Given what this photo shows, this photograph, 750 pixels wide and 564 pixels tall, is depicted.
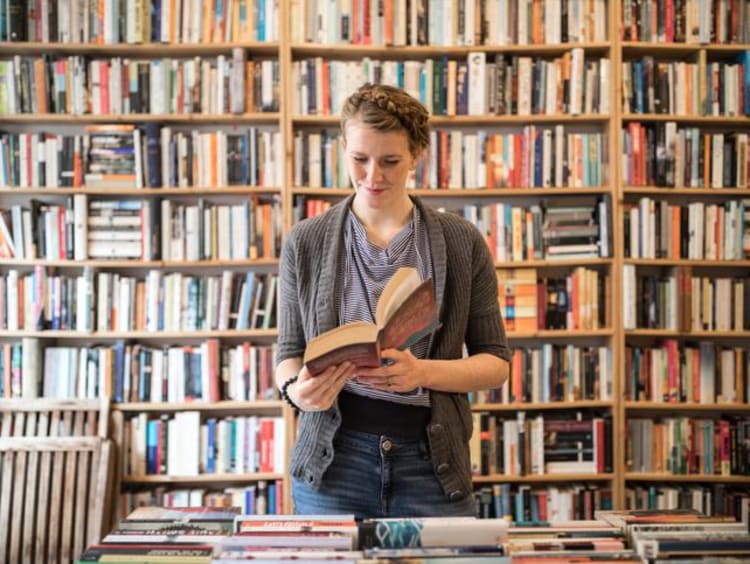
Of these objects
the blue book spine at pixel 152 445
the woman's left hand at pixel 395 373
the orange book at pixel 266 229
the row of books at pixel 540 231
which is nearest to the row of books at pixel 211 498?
the blue book spine at pixel 152 445

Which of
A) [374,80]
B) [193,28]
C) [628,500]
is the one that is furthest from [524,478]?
[193,28]

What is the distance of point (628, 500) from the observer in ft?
11.1

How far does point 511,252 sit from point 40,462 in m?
2.14

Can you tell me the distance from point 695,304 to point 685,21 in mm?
1223

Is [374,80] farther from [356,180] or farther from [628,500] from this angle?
[628,500]

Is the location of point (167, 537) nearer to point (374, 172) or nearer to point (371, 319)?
point (371, 319)

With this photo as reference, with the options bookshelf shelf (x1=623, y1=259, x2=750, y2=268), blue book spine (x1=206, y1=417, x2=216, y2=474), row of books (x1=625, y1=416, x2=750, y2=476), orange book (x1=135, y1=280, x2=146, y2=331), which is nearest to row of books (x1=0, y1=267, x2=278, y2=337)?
orange book (x1=135, y1=280, x2=146, y2=331)

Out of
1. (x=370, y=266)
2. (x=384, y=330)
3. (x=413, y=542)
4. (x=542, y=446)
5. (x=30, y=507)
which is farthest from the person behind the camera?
(x=542, y=446)

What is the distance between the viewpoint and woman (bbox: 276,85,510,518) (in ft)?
4.97

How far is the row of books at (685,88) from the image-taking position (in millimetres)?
3381

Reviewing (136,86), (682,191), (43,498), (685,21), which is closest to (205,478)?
(43,498)

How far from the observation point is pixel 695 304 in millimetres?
3404

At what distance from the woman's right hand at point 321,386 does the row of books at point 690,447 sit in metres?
2.34

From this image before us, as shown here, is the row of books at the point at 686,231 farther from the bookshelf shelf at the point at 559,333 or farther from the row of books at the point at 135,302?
the row of books at the point at 135,302
